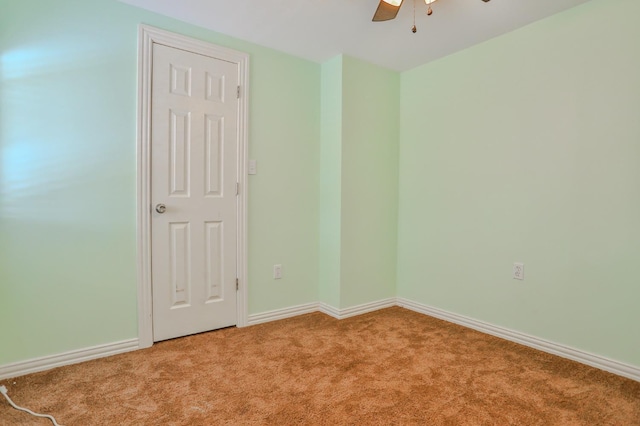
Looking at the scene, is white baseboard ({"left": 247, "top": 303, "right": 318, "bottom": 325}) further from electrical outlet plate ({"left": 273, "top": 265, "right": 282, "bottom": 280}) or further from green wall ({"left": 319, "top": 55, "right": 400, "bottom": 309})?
electrical outlet plate ({"left": 273, "top": 265, "right": 282, "bottom": 280})

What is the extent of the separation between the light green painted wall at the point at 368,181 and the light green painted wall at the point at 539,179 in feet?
0.75

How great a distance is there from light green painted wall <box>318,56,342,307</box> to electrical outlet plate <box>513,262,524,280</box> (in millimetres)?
1301

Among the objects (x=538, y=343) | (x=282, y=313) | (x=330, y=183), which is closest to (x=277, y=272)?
(x=282, y=313)

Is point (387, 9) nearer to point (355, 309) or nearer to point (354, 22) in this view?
point (354, 22)

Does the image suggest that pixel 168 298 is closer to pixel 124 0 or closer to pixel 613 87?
pixel 124 0

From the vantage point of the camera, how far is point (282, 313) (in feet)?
9.40

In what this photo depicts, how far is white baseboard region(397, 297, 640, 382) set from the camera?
1.95m

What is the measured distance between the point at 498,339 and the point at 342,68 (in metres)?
2.40

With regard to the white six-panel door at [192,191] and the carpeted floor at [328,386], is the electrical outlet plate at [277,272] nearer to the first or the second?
the white six-panel door at [192,191]

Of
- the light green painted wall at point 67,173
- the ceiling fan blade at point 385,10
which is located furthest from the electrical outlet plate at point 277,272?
the ceiling fan blade at point 385,10

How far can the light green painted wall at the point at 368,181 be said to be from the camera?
2.91m

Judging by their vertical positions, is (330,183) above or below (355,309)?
above

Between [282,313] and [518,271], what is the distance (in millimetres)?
1817

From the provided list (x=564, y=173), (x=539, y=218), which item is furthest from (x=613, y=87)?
(x=539, y=218)
